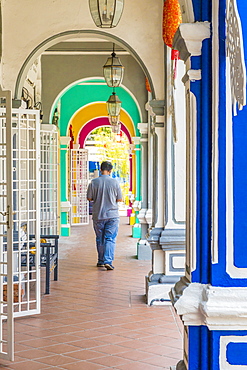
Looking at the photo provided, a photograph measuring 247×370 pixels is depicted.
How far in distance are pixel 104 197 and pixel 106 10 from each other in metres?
4.57

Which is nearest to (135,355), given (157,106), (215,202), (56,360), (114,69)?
(56,360)

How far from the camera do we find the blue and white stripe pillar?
2.95 metres

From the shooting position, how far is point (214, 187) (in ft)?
9.80

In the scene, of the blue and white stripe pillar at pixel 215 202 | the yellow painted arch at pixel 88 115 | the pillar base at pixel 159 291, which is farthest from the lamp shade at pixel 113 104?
the blue and white stripe pillar at pixel 215 202

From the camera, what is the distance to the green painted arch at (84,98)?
50.3 ft

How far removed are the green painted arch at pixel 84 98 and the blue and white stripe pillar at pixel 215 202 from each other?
1210 cm

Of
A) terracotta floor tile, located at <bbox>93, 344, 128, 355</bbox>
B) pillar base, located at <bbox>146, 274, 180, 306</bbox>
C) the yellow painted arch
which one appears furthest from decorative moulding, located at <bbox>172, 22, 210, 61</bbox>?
the yellow painted arch

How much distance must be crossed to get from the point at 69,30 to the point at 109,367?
3927 millimetres

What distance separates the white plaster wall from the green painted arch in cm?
842

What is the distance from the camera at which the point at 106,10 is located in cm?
480

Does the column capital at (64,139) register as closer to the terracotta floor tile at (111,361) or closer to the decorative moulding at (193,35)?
the terracotta floor tile at (111,361)

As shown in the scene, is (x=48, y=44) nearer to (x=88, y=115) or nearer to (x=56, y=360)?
(x=56, y=360)

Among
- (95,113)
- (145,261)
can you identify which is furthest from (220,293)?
(95,113)

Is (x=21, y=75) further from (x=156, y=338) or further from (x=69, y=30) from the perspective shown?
(x=156, y=338)
